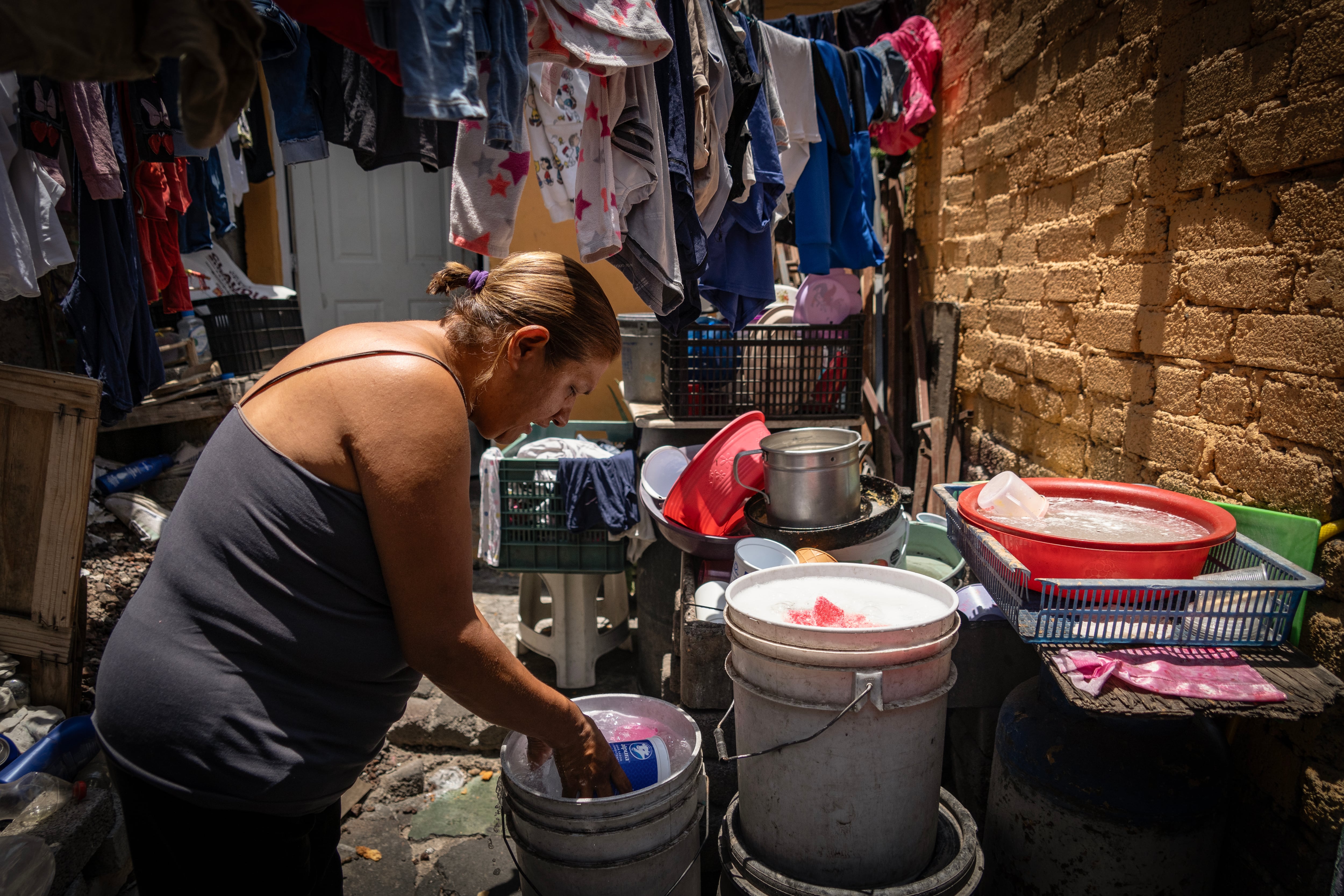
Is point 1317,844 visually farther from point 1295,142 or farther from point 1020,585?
point 1295,142

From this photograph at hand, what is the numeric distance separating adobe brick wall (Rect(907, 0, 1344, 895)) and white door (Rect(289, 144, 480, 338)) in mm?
4625

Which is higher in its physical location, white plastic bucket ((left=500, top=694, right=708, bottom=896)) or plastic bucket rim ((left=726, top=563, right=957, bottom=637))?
plastic bucket rim ((left=726, top=563, right=957, bottom=637))

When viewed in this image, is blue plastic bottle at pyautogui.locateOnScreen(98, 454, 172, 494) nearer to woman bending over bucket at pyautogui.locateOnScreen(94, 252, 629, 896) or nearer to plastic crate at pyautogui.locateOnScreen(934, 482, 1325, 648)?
woman bending over bucket at pyautogui.locateOnScreen(94, 252, 629, 896)

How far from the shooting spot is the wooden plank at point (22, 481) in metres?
2.85

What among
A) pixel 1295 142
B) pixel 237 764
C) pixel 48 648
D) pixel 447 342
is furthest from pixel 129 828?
pixel 1295 142

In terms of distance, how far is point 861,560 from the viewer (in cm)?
273

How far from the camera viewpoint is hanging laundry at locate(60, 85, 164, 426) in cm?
333

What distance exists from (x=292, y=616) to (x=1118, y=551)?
1773mm

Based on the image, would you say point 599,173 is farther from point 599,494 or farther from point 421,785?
point 421,785

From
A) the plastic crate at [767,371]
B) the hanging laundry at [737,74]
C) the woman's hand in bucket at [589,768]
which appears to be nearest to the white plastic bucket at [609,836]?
the woman's hand in bucket at [589,768]

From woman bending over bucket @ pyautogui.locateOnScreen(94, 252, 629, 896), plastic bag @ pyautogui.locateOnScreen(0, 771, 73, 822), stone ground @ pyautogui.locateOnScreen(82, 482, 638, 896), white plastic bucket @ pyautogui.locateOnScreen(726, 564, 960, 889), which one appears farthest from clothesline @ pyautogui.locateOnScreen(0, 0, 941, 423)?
plastic bag @ pyautogui.locateOnScreen(0, 771, 73, 822)

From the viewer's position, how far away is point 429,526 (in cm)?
138

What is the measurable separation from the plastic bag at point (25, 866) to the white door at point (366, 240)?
17.0ft

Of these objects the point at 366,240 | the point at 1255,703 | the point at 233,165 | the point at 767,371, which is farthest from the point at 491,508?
the point at 366,240
